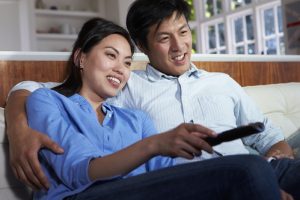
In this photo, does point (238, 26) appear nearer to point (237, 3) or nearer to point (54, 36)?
point (237, 3)

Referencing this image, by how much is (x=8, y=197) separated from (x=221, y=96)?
0.76 m

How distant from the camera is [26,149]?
998 millimetres

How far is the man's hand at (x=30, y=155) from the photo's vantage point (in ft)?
3.21

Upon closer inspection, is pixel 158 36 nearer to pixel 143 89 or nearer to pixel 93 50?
pixel 143 89

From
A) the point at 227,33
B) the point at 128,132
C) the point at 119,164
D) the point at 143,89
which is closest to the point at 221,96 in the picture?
the point at 143,89

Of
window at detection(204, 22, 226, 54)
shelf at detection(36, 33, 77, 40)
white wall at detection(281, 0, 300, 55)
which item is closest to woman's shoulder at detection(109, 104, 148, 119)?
white wall at detection(281, 0, 300, 55)

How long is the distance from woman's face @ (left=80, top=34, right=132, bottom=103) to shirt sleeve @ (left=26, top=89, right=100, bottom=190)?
17cm

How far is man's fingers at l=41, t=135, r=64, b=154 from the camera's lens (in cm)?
96

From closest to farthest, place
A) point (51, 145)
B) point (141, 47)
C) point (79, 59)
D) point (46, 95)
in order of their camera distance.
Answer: point (51, 145) → point (46, 95) → point (79, 59) → point (141, 47)

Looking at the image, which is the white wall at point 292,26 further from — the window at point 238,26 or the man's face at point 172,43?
the man's face at point 172,43

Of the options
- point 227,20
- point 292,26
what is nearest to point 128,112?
point 292,26

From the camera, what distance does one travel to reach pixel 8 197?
1104mm

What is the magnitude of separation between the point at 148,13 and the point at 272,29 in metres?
4.43

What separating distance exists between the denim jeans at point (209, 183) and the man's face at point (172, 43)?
2.24 ft
